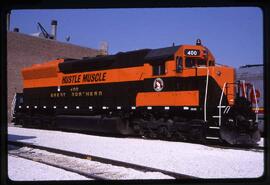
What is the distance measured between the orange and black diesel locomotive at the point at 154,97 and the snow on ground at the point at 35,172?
21.4 feet

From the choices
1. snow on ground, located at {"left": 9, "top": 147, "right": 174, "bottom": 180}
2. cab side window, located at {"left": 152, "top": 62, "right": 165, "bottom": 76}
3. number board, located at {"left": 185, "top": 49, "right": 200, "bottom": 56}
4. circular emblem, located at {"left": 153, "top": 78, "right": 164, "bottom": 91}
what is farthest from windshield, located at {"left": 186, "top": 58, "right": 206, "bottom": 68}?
snow on ground, located at {"left": 9, "top": 147, "right": 174, "bottom": 180}

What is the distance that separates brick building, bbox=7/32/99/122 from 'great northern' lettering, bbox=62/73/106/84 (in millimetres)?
11351

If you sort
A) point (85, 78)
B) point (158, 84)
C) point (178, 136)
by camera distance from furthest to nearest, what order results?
1. point (85, 78)
2. point (158, 84)
3. point (178, 136)

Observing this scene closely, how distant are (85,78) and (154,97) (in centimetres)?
543

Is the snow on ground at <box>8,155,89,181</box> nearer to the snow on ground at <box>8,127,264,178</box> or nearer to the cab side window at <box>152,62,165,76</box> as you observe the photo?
the snow on ground at <box>8,127,264,178</box>

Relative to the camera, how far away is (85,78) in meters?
20.5

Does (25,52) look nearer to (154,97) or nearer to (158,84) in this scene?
(154,97)

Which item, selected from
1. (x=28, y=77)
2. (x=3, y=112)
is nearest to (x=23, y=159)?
(x=3, y=112)

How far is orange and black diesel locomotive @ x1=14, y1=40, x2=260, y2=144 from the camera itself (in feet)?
47.0

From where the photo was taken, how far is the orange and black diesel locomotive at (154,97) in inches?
564

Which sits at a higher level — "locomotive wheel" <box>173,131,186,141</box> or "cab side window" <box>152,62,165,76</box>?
"cab side window" <box>152,62,165,76</box>

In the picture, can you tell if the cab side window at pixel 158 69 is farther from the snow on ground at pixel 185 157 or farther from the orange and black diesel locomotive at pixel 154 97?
the snow on ground at pixel 185 157

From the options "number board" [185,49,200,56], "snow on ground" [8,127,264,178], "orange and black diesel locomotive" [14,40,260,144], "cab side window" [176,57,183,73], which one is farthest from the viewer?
"number board" [185,49,200,56]

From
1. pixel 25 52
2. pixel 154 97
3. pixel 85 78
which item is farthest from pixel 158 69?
pixel 25 52
